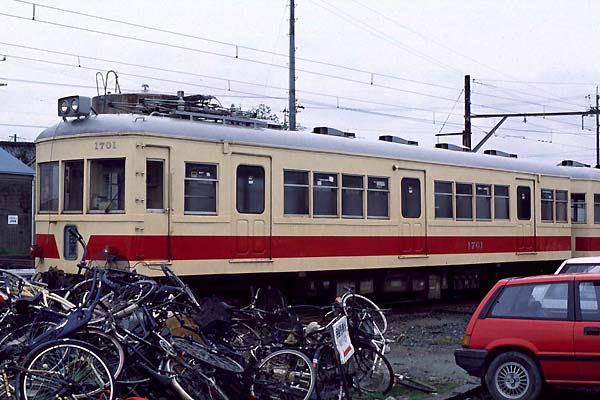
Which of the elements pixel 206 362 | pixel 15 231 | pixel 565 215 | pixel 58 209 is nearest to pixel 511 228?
pixel 565 215

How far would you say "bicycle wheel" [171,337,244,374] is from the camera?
6.89 m

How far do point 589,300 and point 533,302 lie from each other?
0.59 metres

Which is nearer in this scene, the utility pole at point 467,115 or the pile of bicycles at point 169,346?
the pile of bicycles at point 169,346

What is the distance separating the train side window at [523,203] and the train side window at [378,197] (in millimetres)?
5245

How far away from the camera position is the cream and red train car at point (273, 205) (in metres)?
12.7

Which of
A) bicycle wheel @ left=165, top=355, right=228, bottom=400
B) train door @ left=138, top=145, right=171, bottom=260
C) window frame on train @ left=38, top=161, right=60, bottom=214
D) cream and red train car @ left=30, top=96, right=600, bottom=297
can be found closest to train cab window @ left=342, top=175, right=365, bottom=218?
cream and red train car @ left=30, top=96, right=600, bottom=297

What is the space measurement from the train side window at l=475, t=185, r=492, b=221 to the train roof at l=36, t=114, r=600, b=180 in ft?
1.86

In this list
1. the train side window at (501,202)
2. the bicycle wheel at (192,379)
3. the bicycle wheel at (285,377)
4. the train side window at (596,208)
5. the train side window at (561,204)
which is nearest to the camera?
the bicycle wheel at (192,379)

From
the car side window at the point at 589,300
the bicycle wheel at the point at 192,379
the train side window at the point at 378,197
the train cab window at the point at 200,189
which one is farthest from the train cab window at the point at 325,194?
the bicycle wheel at the point at 192,379

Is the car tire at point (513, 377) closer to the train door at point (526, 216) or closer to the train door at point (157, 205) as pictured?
the train door at point (157, 205)

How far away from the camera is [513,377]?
8680mm

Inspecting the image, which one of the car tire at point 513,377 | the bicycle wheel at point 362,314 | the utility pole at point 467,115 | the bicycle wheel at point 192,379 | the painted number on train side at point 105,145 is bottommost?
the car tire at point 513,377

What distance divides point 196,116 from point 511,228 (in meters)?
9.69

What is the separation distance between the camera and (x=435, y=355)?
11.8 meters
